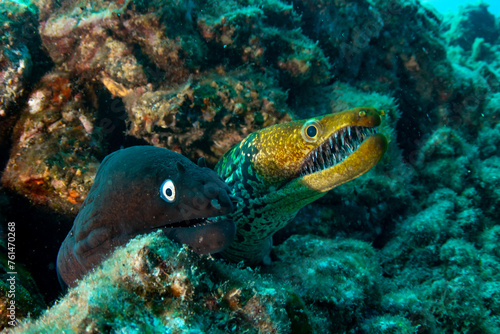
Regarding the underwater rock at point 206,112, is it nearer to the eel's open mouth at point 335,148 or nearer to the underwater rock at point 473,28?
the eel's open mouth at point 335,148

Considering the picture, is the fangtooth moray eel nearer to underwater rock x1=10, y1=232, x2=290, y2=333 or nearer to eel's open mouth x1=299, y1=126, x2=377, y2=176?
eel's open mouth x1=299, y1=126, x2=377, y2=176

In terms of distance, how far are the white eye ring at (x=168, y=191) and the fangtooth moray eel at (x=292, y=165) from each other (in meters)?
1.15

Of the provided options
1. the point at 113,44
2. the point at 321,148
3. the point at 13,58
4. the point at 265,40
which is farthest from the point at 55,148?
the point at 265,40

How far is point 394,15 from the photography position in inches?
236

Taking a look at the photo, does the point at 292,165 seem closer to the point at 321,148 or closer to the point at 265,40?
the point at 321,148

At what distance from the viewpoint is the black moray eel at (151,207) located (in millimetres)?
1601

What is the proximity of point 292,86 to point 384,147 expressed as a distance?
3233mm

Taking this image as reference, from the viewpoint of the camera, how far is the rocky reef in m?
1.70

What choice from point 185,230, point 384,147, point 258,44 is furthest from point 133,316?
point 258,44

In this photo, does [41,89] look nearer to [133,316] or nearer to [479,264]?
[133,316]

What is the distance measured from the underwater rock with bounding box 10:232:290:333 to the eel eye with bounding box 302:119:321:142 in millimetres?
1447

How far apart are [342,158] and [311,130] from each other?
1.24 feet

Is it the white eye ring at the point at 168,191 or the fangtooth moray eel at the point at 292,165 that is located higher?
the white eye ring at the point at 168,191

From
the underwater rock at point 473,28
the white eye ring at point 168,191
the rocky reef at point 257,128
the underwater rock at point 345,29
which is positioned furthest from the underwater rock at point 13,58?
the underwater rock at point 473,28
